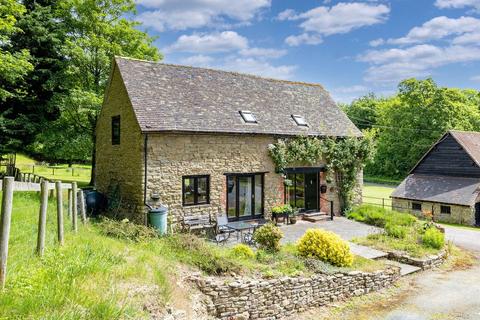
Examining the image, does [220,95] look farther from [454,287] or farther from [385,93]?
[385,93]

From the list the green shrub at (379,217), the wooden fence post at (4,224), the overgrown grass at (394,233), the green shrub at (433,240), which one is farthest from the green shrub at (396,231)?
the wooden fence post at (4,224)

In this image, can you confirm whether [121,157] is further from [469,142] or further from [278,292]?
[469,142]

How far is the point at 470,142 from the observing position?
3266 cm

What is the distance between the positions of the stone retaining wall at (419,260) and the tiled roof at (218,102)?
767 centimetres

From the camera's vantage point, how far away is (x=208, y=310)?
8.65m

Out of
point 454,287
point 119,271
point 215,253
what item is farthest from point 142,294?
point 454,287

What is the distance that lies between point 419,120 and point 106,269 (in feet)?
171

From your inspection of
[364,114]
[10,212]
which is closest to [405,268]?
[10,212]

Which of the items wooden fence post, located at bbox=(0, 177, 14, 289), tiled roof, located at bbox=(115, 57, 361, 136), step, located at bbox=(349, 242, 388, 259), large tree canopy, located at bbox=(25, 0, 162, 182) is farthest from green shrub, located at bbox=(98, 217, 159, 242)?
large tree canopy, located at bbox=(25, 0, 162, 182)

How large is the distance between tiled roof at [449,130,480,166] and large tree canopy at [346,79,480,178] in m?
10.7

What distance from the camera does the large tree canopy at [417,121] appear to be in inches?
1864

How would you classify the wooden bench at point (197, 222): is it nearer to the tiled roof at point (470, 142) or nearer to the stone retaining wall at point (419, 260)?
the stone retaining wall at point (419, 260)

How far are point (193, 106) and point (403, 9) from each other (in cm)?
1054

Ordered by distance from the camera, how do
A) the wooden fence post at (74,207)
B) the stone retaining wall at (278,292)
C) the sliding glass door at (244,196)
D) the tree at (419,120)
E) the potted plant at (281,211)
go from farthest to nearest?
the tree at (419,120) → the potted plant at (281,211) → the sliding glass door at (244,196) → the wooden fence post at (74,207) → the stone retaining wall at (278,292)
